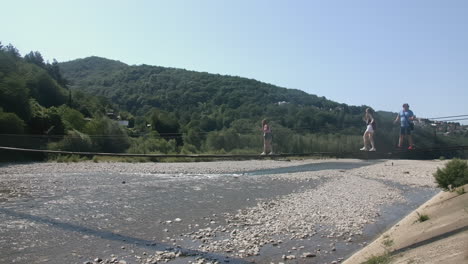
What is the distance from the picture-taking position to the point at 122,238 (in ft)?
42.9

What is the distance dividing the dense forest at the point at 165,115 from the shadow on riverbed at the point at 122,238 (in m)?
7.60

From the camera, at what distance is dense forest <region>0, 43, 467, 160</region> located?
109 feet

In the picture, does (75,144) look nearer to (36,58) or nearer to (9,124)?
(9,124)

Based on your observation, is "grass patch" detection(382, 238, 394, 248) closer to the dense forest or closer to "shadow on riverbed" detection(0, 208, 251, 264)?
"shadow on riverbed" detection(0, 208, 251, 264)

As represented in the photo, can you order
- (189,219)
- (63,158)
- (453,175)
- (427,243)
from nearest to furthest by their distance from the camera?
(427,243), (189,219), (453,175), (63,158)

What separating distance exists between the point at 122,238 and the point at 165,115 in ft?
253

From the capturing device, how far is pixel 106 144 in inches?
2039

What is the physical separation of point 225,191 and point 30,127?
33.2 m

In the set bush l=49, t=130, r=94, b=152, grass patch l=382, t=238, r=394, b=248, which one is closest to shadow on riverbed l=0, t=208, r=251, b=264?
grass patch l=382, t=238, r=394, b=248

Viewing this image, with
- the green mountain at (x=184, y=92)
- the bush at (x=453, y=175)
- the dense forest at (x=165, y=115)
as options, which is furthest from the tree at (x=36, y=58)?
the bush at (x=453, y=175)

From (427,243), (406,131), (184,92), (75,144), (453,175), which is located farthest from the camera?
(184,92)

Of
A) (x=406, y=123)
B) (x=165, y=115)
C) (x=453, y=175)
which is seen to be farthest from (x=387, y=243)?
(x=165, y=115)

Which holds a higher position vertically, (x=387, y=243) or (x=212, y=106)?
(x=212, y=106)

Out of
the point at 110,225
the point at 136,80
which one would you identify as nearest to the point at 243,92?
the point at 136,80
